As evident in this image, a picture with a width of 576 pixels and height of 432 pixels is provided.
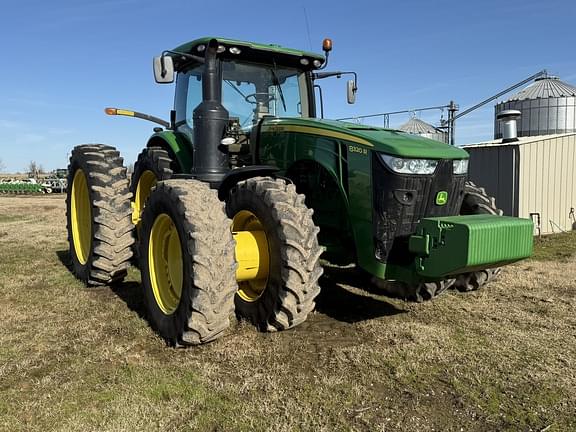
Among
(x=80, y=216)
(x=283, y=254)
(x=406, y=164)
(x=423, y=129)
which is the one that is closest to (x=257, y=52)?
(x=406, y=164)

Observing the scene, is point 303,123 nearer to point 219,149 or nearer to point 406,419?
point 219,149

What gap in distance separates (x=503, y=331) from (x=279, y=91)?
3367mm

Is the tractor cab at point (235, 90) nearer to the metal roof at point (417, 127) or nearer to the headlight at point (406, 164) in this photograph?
the headlight at point (406, 164)

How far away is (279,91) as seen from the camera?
5.78 meters

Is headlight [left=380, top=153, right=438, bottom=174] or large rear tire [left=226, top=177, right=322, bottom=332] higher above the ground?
headlight [left=380, top=153, right=438, bottom=174]

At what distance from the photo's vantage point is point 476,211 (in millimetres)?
4922

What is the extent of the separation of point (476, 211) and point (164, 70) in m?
3.29

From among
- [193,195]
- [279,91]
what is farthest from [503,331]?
[279,91]

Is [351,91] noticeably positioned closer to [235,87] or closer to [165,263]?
[235,87]

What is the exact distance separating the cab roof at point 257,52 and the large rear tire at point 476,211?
7.51 feet

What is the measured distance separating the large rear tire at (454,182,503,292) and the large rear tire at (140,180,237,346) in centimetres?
245

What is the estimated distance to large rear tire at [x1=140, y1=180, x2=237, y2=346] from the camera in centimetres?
375

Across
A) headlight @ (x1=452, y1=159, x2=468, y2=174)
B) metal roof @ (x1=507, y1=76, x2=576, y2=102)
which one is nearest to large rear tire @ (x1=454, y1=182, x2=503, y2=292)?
headlight @ (x1=452, y1=159, x2=468, y2=174)

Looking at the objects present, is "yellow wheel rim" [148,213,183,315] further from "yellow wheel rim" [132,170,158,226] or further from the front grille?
"yellow wheel rim" [132,170,158,226]
